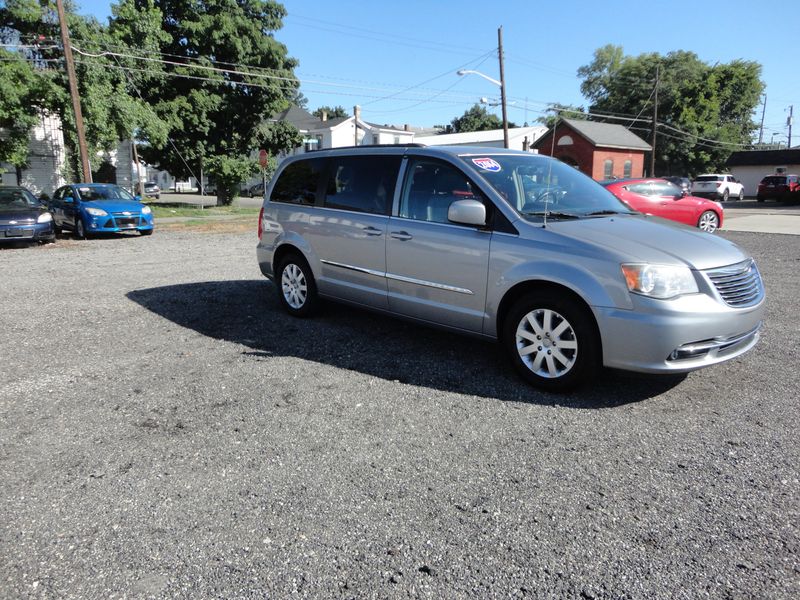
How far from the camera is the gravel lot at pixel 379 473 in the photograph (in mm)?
2398

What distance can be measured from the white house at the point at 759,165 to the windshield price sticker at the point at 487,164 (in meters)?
52.8

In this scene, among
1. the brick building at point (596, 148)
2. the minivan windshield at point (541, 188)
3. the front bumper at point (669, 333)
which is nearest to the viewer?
the front bumper at point (669, 333)

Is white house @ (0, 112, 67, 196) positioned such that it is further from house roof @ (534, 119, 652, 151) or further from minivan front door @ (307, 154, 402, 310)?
house roof @ (534, 119, 652, 151)

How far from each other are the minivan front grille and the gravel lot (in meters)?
0.74

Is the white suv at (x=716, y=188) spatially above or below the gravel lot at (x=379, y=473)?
above

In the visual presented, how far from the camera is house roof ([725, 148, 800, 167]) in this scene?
4894 cm

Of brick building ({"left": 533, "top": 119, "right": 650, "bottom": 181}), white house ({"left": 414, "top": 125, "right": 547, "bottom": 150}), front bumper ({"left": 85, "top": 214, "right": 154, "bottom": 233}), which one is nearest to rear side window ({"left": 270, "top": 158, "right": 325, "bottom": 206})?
front bumper ({"left": 85, "top": 214, "right": 154, "bottom": 233})

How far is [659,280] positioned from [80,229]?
1612cm

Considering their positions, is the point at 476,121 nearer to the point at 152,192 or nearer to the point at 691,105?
the point at 691,105

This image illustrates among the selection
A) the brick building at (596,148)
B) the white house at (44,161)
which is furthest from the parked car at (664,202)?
the brick building at (596,148)

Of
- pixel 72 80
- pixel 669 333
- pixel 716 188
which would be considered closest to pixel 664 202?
pixel 669 333

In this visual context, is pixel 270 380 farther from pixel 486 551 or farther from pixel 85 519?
pixel 486 551

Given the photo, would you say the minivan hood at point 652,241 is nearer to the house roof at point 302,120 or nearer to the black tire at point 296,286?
the black tire at point 296,286

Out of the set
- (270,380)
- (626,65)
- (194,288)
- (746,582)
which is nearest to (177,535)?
(270,380)
